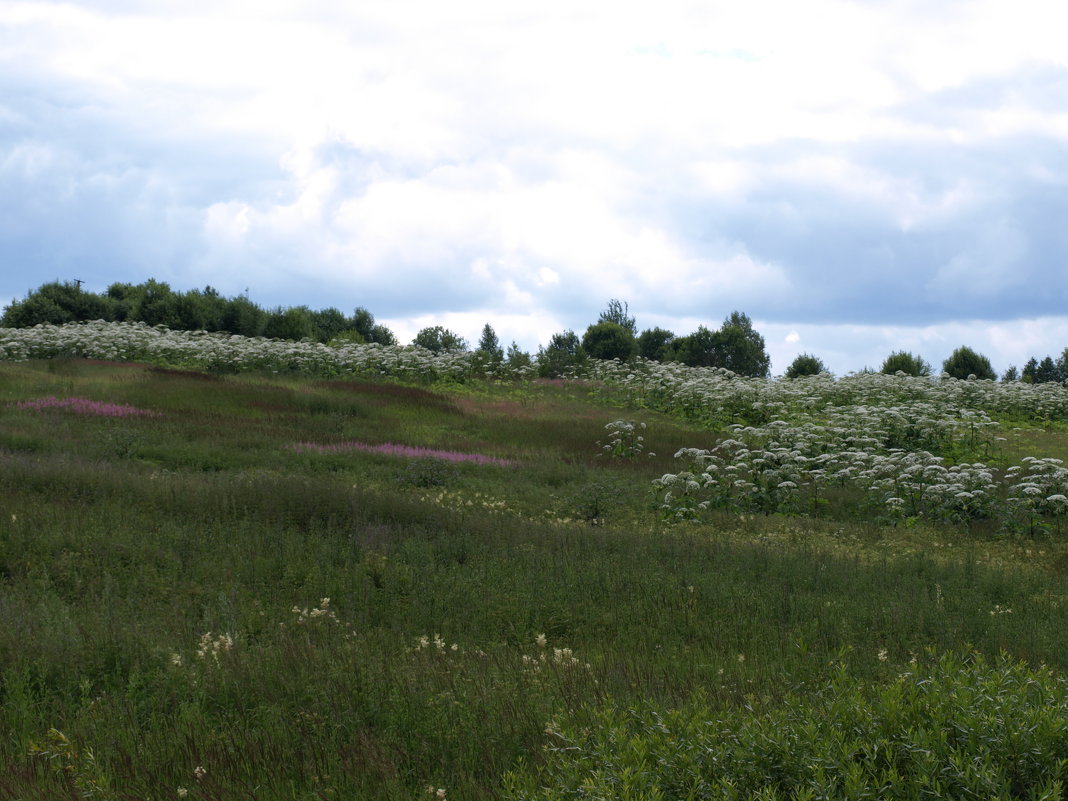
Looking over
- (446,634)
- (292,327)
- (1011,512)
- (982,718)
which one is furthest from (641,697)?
(292,327)

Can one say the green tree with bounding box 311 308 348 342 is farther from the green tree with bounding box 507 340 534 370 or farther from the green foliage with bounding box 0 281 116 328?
the green tree with bounding box 507 340 534 370

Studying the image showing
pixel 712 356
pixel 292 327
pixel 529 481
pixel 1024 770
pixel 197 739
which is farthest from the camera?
pixel 712 356

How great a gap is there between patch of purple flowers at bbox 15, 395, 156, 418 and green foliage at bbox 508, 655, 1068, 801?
17.9 m

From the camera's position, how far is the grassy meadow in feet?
11.3

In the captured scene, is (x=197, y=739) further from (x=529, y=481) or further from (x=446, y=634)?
(x=529, y=481)

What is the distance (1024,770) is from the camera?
3.15 metres

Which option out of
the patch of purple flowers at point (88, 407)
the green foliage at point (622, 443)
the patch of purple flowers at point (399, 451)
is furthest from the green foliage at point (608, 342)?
the patch of purple flowers at point (88, 407)

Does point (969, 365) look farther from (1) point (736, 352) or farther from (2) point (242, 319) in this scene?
(2) point (242, 319)

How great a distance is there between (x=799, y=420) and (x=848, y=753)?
2298 cm

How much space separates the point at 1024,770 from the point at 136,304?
5572 centimetres

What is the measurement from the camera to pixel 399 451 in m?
17.5

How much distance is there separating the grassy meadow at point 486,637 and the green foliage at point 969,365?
34229 millimetres

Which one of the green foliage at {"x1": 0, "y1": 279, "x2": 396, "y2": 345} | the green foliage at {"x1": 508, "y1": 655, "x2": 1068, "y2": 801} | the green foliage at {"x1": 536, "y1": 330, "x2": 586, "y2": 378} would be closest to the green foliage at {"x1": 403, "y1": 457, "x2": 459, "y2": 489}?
the green foliage at {"x1": 508, "y1": 655, "x2": 1068, "y2": 801}

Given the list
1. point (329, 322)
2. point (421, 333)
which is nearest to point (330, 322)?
point (329, 322)
